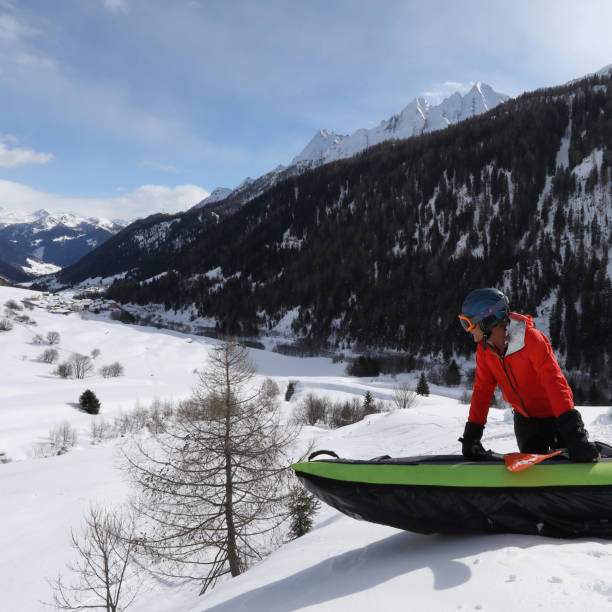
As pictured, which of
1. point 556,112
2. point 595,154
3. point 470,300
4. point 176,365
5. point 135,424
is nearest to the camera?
point 470,300

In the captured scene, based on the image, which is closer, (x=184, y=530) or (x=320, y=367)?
(x=184, y=530)

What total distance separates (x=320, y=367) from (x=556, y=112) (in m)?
108

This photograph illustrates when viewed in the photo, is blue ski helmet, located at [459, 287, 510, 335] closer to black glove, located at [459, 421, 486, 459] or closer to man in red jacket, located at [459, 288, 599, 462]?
man in red jacket, located at [459, 288, 599, 462]

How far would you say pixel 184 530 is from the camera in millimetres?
10289

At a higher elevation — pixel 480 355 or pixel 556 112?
pixel 556 112

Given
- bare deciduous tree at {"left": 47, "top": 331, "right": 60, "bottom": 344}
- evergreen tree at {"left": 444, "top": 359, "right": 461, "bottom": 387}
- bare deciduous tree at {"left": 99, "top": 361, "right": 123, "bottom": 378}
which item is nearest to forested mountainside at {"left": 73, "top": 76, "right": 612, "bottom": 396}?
evergreen tree at {"left": 444, "top": 359, "right": 461, "bottom": 387}

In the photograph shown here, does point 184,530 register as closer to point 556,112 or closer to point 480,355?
point 480,355

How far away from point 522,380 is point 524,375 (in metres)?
0.06

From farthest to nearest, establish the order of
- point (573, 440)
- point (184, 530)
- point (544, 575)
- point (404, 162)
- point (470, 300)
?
point (404, 162)
point (184, 530)
point (470, 300)
point (573, 440)
point (544, 575)

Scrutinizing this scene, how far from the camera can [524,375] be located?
11.0ft

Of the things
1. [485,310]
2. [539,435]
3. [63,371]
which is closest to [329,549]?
[539,435]

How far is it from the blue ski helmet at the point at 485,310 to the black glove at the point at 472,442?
1027mm

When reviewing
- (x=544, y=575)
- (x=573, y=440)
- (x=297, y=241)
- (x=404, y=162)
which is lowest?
(x=544, y=575)

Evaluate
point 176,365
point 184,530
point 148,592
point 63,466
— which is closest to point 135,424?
point 63,466
